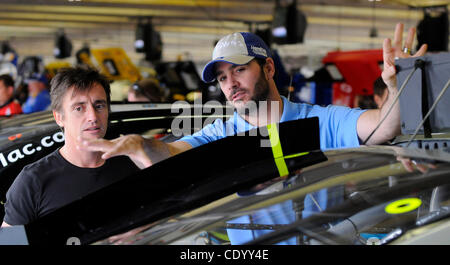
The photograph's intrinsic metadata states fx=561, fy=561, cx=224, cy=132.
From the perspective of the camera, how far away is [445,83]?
4.60 feet

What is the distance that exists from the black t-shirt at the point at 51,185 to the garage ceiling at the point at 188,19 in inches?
340

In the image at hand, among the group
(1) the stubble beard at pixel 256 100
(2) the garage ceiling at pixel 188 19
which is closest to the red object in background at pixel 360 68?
(2) the garage ceiling at pixel 188 19

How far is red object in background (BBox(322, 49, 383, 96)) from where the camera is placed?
23.8 ft

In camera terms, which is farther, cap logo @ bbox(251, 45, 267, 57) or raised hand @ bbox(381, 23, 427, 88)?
cap logo @ bbox(251, 45, 267, 57)

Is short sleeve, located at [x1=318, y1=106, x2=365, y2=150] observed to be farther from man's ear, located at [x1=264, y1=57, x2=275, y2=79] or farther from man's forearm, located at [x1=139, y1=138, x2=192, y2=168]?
man's forearm, located at [x1=139, y1=138, x2=192, y2=168]

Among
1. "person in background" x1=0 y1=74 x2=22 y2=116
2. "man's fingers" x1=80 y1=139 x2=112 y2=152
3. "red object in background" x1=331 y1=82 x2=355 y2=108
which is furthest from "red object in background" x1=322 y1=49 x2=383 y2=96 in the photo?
"man's fingers" x1=80 y1=139 x2=112 y2=152

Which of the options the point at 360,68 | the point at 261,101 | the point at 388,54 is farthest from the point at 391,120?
the point at 360,68

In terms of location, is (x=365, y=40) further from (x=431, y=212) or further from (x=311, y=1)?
(x=431, y=212)

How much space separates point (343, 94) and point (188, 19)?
319 inches

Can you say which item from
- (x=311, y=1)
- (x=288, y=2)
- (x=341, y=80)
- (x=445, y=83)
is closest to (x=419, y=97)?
(x=445, y=83)

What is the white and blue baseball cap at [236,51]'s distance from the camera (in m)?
1.83

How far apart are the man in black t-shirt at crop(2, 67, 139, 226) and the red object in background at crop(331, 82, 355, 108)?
6.47m

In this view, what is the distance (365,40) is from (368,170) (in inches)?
751

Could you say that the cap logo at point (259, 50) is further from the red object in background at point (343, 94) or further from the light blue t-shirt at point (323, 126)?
the red object in background at point (343, 94)
